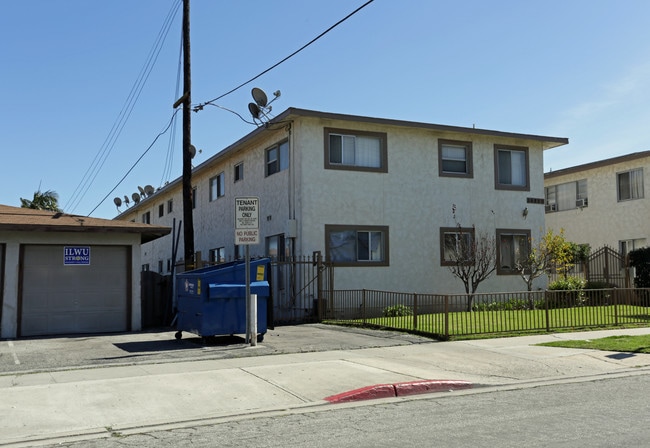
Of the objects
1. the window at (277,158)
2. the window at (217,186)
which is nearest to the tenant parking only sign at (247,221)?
the window at (277,158)

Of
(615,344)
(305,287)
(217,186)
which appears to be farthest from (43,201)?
(615,344)

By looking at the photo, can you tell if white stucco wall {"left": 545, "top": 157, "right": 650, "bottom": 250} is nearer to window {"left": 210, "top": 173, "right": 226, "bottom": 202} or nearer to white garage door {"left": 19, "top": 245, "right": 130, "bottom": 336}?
window {"left": 210, "top": 173, "right": 226, "bottom": 202}

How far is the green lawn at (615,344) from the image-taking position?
1316cm

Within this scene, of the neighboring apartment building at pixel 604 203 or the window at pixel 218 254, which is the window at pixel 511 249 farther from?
the window at pixel 218 254

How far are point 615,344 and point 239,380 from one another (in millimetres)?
8222

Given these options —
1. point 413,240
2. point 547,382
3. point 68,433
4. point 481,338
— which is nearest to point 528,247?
point 413,240

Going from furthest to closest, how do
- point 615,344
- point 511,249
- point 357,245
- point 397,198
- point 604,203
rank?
point 604,203 < point 511,249 < point 397,198 < point 357,245 < point 615,344

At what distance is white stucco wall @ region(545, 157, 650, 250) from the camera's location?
29766 millimetres

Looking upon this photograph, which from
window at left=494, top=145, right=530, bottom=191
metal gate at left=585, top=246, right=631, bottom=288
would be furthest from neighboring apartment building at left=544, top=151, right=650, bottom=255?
window at left=494, top=145, right=530, bottom=191

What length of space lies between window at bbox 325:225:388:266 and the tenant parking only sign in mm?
8026

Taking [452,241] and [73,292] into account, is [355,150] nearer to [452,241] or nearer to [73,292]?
[452,241]

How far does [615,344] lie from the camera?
13680 millimetres

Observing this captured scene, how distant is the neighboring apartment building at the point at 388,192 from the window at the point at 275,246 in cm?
4

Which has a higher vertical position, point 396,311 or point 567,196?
point 567,196
